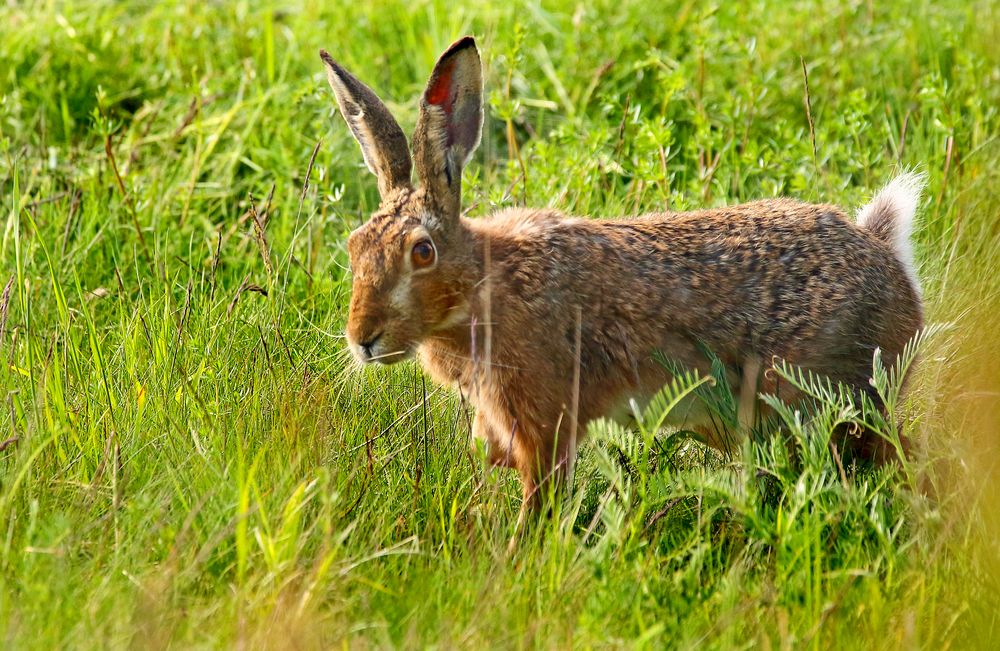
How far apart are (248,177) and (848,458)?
284 centimetres

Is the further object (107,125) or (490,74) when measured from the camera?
(490,74)

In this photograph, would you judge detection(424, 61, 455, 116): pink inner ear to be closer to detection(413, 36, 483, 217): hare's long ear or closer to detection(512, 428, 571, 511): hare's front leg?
detection(413, 36, 483, 217): hare's long ear

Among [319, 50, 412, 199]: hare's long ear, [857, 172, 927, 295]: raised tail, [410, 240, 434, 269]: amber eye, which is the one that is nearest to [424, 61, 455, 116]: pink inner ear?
[319, 50, 412, 199]: hare's long ear

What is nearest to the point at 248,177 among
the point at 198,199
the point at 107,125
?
the point at 198,199

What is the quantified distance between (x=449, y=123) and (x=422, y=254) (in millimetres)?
428

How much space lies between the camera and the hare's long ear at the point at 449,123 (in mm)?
3979

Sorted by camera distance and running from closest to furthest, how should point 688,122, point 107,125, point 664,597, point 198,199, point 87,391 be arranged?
point 664,597 < point 87,391 < point 107,125 < point 198,199 < point 688,122

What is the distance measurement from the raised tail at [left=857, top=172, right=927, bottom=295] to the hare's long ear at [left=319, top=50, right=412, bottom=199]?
1.63 meters

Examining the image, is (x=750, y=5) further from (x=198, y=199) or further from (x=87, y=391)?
(x=87, y=391)

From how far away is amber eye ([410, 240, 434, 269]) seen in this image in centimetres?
389

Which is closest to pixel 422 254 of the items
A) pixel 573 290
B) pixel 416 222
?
pixel 416 222

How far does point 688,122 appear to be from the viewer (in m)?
6.17

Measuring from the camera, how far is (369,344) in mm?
3787

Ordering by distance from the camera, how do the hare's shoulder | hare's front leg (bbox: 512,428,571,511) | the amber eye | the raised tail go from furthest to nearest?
the raised tail, the hare's shoulder, hare's front leg (bbox: 512,428,571,511), the amber eye
